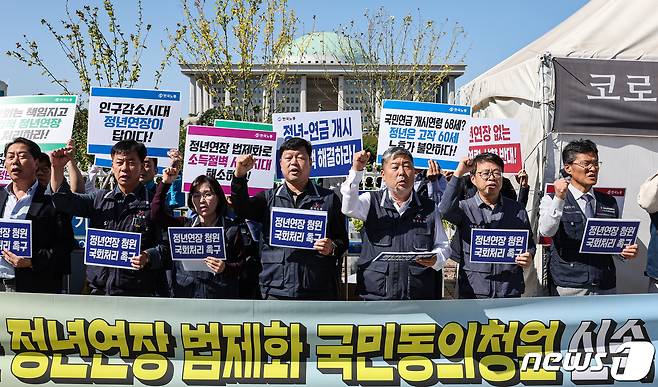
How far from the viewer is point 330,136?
17.4ft

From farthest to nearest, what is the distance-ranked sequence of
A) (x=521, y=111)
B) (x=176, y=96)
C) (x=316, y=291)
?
(x=521, y=111), (x=176, y=96), (x=316, y=291)

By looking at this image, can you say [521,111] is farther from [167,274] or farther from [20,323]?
[20,323]

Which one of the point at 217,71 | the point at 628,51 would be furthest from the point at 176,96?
the point at 217,71

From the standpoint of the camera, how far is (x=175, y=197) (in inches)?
A: 228

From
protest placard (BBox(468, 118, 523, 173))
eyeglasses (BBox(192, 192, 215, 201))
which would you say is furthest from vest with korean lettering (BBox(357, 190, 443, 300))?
protest placard (BBox(468, 118, 523, 173))

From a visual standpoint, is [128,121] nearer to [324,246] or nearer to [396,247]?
[324,246]

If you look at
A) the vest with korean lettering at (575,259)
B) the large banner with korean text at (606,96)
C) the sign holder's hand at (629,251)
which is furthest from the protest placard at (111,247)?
the large banner with korean text at (606,96)

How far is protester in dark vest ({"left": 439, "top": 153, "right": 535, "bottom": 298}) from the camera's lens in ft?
13.7

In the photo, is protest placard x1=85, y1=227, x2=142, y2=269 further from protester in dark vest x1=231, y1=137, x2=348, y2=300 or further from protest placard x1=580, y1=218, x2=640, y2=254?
protest placard x1=580, y1=218, x2=640, y2=254

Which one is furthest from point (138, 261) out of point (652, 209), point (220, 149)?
point (652, 209)

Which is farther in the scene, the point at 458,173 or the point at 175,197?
the point at 175,197

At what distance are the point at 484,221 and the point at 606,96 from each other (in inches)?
102

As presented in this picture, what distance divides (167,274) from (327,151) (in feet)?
5.80

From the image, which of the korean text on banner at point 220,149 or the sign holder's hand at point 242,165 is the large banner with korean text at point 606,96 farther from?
the sign holder's hand at point 242,165
